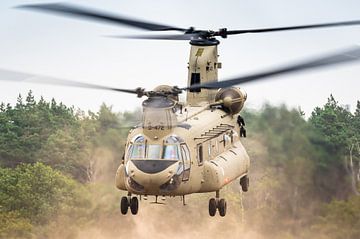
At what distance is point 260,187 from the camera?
39938 mm

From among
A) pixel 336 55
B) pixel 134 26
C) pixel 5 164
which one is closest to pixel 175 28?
pixel 134 26

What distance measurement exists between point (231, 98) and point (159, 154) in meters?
5.54

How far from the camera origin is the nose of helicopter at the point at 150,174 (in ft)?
98.5

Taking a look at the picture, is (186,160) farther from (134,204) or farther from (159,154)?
(134,204)

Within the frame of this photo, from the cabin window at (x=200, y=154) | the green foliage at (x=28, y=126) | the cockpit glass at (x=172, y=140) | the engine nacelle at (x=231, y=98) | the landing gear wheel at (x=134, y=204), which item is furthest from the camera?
the green foliage at (x=28, y=126)

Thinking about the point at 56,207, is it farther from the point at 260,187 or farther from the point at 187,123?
the point at 187,123

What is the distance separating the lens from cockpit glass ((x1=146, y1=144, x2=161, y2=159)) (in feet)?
99.3

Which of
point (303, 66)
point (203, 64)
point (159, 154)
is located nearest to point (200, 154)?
point (159, 154)

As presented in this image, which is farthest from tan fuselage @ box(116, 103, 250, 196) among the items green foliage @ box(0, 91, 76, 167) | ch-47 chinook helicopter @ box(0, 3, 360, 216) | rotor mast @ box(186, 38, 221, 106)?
green foliage @ box(0, 91, 76, 167)

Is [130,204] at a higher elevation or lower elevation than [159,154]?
lower

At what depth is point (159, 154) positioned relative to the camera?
99.6ft

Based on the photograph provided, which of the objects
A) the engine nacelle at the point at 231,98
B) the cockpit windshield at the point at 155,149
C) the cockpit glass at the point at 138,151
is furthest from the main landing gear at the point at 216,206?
the engine nacelle at the point at 231,98

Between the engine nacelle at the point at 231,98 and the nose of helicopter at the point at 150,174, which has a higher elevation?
the engine nacelle at the point at 231,98

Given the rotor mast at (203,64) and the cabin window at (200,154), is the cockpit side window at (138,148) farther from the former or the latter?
the rotor mast at (203,64)
